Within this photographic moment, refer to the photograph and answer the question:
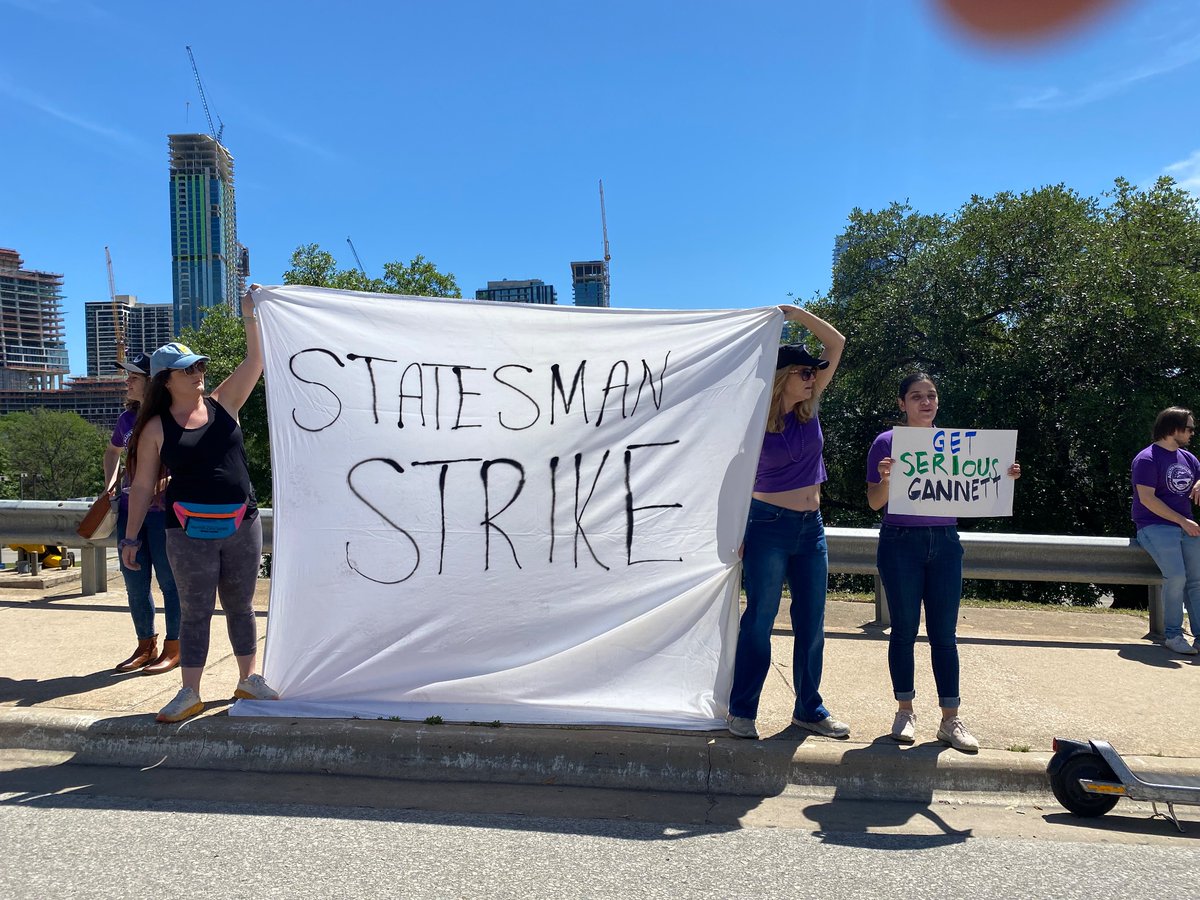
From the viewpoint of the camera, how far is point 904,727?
13.2 ft

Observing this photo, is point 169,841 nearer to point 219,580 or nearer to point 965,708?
point 219,580

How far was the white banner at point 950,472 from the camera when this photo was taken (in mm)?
4039

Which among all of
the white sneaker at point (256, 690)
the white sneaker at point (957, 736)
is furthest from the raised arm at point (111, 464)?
the white sneaker at point (957, 736)

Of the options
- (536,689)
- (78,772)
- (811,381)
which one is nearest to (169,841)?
(78,772)

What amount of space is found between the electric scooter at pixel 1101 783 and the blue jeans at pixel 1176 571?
2.58 meters

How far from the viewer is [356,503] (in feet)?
14.4

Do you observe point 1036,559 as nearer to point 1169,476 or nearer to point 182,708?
point 1169,476

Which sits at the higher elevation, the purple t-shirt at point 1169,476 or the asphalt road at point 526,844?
the purple t-shirt at point 1169,476

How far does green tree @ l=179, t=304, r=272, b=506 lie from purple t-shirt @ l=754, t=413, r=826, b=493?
2637cm

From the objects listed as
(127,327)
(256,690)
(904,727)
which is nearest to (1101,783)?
(904,727)

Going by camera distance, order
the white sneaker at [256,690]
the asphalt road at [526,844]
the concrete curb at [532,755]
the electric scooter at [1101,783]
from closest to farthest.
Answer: the asphalt road at [526,844]
the electric scooter at [1101,783]
the concrete curb at [532,755]
the white sneaker at [256,690]

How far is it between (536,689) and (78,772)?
2.19 metres

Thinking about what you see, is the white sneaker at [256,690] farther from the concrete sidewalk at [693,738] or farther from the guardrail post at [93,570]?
the guardrail post at [93,570]

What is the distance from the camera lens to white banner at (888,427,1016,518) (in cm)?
404
